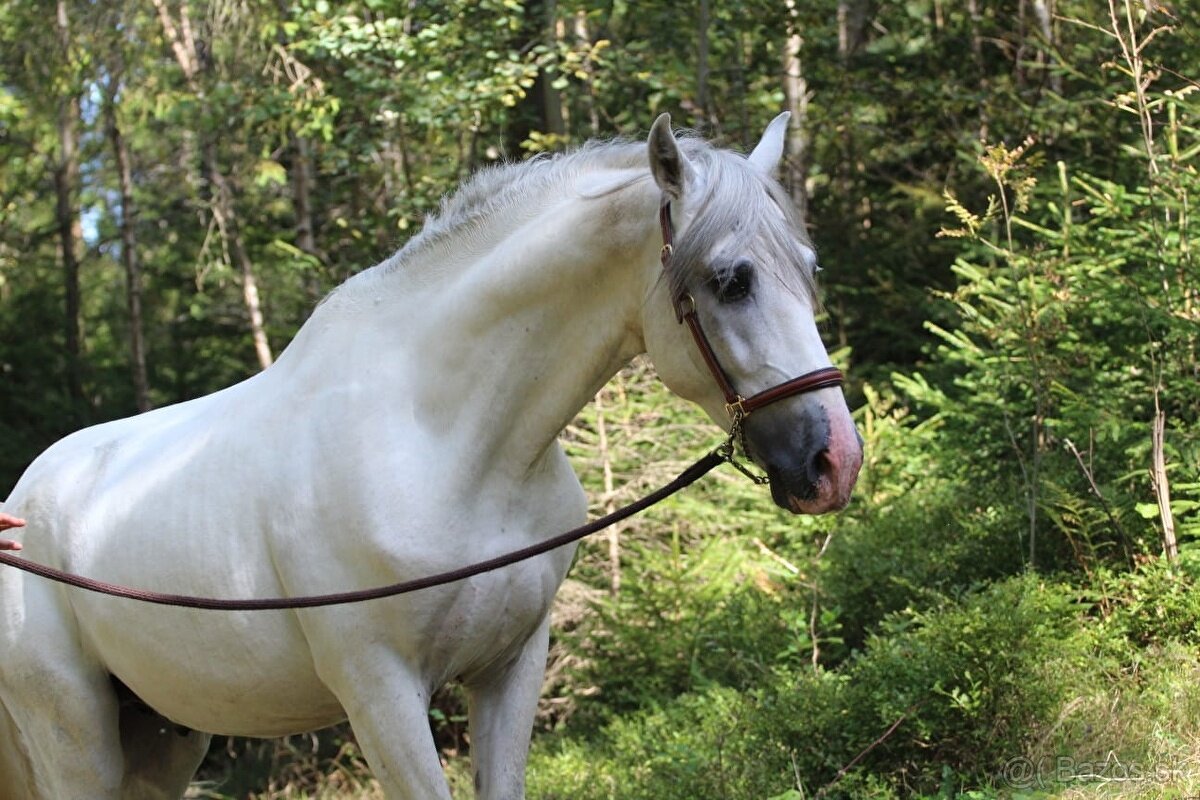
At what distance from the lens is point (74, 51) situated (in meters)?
9.92

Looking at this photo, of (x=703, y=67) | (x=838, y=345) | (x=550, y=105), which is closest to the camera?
(x=703, y=67)

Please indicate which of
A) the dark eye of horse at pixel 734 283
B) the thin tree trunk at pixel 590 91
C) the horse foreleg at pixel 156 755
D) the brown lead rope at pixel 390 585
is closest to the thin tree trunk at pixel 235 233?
the thin tree trunk at pixel 590 91

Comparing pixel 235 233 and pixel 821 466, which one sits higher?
pixel 821 466

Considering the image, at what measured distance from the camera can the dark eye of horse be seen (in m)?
2.83

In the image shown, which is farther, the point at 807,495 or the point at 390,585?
the point at 390,585

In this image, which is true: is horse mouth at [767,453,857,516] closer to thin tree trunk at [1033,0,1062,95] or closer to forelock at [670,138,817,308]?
forelock at [670,138,817,308]

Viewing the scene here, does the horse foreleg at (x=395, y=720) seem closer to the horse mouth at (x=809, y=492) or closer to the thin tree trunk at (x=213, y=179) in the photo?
the horse mouth at (x=809, y=492)

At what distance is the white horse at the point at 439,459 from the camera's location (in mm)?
2871

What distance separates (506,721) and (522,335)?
1058 millimetres

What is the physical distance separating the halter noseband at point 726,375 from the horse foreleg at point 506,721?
0.94 metres

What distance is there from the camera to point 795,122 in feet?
31.8

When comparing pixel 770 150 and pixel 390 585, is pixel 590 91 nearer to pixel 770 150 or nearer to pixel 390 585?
pixel 770 150

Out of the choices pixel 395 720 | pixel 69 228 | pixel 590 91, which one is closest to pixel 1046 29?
pixel 590 91

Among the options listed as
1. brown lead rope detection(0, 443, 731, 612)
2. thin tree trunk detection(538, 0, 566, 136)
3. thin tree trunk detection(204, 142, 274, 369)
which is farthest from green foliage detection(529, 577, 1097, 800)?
thin tree trunk detection(204, 142, 274, 369)
